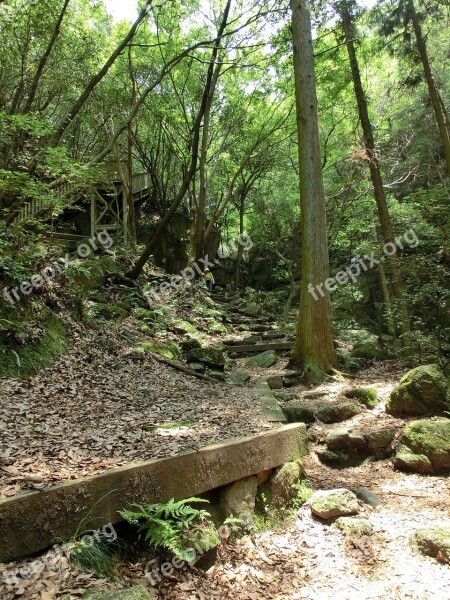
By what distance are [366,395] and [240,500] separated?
3415 mm

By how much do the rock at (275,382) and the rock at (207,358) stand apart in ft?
3.40

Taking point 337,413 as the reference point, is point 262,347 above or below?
above

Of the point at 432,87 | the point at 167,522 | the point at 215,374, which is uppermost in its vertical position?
the point at 432,87

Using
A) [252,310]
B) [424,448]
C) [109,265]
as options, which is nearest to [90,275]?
[109,265]

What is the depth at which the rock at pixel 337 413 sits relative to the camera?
548cm

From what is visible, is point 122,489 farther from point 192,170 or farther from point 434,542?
point 192,170

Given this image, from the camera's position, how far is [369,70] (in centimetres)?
1422

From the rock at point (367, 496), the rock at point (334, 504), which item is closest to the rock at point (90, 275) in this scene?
the rock at point (334, 504)

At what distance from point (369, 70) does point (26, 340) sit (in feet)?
49.5

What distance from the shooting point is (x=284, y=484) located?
11.9 ft

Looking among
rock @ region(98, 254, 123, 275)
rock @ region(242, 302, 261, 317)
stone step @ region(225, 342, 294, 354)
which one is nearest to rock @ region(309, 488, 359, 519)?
stone step @ region(225, 342, 294, 354)

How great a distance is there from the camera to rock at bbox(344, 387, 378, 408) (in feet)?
19.1

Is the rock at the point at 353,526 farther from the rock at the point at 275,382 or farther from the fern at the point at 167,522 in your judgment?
the rock at the point at 275,382

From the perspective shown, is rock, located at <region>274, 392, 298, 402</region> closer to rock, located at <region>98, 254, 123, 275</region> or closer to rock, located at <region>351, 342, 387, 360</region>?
rock, located at <region>351, 342, 387, 360</region>
